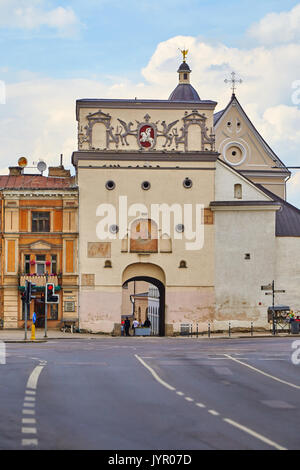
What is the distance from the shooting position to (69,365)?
113ft

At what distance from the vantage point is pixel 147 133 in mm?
66812

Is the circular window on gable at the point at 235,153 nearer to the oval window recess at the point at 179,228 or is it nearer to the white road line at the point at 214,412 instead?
the oval window recess at the point at 179,228

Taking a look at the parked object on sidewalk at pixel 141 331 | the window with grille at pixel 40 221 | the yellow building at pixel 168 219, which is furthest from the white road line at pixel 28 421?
the parked object on sidewalk at pixel 141 331

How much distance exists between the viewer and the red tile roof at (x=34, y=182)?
223 feet

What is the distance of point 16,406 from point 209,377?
9.47 metres

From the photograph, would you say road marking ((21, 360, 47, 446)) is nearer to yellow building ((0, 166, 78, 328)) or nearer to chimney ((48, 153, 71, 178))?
yellow building ((0, 166, 78, 328))

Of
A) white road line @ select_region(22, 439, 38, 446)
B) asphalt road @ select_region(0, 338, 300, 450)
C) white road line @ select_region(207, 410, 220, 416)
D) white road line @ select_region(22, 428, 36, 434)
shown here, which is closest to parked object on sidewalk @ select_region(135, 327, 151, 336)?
asphalt road @ select_region(0, 338, 300, 450)

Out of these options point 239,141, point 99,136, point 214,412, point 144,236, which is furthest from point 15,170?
point 214,412

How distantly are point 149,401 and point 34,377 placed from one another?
21.7 ft

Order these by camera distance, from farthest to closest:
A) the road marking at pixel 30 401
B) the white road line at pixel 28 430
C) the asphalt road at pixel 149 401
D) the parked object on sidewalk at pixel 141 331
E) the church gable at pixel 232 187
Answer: the parked object on sidewalk at pixel 141 331, the church gable at pixel 232 187, the white road line at pixel 28 430, the asphalt road at pixel 149 401, the road marking at pixel 30 401

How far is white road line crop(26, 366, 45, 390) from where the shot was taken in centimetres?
2705

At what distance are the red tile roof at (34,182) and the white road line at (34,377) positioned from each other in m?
35.3
